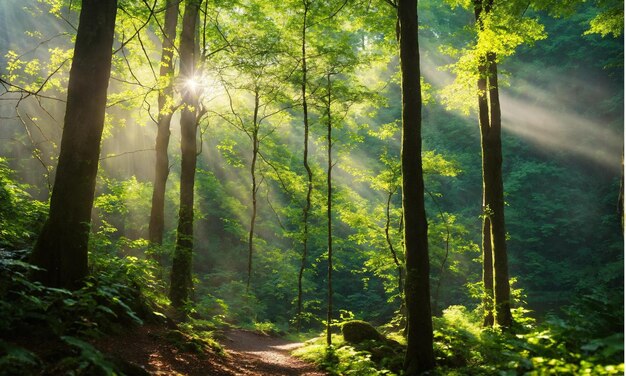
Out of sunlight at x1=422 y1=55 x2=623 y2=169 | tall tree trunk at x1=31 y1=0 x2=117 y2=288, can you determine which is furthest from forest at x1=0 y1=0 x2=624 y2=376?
sunlight at x1=422 y1=55 x2=623 y2=169

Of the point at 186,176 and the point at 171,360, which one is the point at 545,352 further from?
the point at 186,176

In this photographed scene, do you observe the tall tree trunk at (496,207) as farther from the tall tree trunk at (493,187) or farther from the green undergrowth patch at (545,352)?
the green undergrowth patch at (545,352)

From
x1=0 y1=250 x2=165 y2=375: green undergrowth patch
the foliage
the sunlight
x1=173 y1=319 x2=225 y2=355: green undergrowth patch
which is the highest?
the sunlight

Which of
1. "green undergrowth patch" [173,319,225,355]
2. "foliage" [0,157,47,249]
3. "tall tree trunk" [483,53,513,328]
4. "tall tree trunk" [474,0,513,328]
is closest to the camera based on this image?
"foliage" [0,157,47,249]

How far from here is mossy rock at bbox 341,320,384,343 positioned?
33.3 ft

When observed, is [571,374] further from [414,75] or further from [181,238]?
[181,238]

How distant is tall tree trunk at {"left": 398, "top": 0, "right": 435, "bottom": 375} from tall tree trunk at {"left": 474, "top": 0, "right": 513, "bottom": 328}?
10.7 ft

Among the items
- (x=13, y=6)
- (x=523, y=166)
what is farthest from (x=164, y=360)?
(x=13, y=6)

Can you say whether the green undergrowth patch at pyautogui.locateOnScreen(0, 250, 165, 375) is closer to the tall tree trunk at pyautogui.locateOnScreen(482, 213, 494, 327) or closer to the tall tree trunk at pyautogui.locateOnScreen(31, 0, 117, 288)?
the tall tree trunk at pyautogui.locateOnScreen(31, 0, 117, 288)

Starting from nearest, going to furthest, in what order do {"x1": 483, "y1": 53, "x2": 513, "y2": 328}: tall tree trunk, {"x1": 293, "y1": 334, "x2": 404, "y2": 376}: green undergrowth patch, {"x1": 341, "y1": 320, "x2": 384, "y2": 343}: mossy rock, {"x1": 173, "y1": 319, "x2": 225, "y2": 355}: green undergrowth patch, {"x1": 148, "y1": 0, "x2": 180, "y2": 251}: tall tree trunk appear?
{"x1": 173, "y1": 319, "x2": 225, "y2": 355}: green undergrowth patch → {"x1": 293, "y1": 334, "x2": 404, "y2": 376}: green undergrowth patch → {"x1": 483, "y1": 53, "x2": 513, "y2": 328}: tall tree trunk → {"x1": 341, "y1": 320, "x2": 384, "y2": 343}: mossy rock → {"x1": 148, "y1": 0, "x2": 180, "y2": 251}: tall tree trunk

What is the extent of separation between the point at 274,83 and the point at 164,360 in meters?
10.7

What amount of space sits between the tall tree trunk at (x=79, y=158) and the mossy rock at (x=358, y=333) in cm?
681

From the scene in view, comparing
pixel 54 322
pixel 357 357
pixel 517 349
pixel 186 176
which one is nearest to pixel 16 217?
pixel 54 322

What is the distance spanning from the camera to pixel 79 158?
5.59 m
